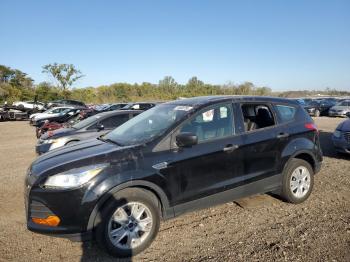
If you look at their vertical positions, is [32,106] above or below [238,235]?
above

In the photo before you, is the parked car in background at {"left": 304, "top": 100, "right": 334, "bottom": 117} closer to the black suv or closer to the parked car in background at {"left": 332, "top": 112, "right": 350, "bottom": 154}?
the parked car in background at {"left": 332, "top": 112, "right": 350, "bottom": 154}

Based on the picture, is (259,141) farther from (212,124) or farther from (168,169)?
(168,169)

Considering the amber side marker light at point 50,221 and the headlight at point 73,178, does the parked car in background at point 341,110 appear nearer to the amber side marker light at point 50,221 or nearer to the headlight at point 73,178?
the headlight at point 73,178

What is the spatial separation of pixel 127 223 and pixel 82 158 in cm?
91

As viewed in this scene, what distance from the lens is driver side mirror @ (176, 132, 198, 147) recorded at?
386 cm

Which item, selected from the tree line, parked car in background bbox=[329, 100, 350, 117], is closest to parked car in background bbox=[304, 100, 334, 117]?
parked car in background bbox=[329, 100, 350, 117]

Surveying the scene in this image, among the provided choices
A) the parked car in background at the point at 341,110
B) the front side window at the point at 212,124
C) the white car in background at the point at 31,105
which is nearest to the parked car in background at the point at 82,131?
the front side window at the point at 212,124

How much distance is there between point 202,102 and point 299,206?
90.6 inches

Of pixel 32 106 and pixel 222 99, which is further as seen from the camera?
pixel 32 106

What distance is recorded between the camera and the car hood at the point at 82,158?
3.60 metres

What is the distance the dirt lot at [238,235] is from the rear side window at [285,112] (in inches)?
54.2

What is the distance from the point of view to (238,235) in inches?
162

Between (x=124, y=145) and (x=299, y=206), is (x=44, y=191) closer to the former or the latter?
(x=124, y=145)

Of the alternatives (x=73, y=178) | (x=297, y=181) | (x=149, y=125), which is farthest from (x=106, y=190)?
(x=297, y=181)
